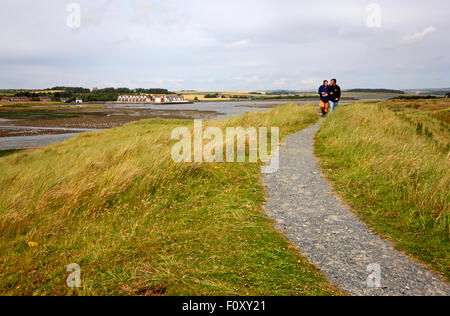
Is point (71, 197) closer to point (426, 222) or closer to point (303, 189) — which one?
point (303, 189)

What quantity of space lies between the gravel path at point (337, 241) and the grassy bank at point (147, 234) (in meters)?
0.34

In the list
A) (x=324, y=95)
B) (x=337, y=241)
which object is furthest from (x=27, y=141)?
(x=337, y=241)

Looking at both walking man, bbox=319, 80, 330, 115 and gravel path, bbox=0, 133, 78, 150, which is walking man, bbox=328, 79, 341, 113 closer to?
walking man, bbox=319, 80, 330, 115

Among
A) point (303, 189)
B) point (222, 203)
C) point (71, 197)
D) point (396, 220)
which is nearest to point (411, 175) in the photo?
point (396, 220)

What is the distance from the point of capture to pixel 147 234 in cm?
538

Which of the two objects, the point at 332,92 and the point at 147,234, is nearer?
the point at 147,234

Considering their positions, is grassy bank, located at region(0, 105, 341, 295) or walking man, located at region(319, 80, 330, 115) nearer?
grassy bank, located at region(0, 105, 341, 295)

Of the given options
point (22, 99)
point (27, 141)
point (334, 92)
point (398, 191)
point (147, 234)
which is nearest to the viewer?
point (147, 234)

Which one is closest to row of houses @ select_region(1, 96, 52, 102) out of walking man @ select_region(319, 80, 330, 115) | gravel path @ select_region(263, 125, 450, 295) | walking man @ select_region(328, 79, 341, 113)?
walking man @ select_region(319, 80, 330, 115)

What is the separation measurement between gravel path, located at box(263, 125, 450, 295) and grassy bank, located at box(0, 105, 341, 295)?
13.2 inches

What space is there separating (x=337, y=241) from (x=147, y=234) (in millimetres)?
3554

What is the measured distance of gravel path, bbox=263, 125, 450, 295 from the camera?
3.88 m

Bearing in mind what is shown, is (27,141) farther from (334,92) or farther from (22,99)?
(22,99)

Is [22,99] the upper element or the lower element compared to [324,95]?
upper
